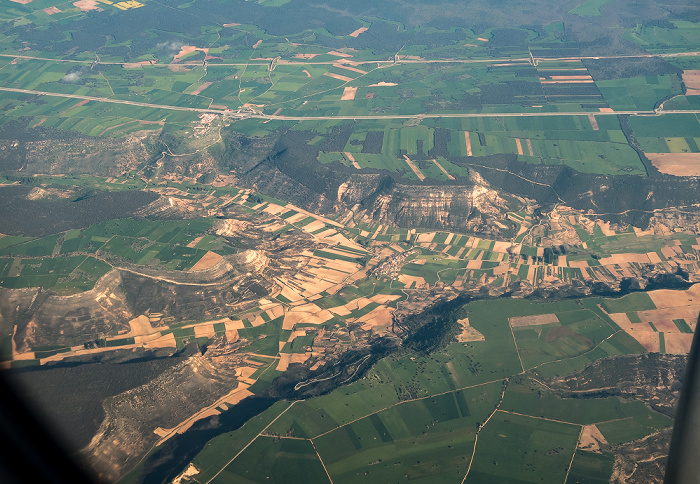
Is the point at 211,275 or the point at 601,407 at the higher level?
the point at 211,275

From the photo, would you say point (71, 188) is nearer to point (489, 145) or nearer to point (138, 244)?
point (138, 244)

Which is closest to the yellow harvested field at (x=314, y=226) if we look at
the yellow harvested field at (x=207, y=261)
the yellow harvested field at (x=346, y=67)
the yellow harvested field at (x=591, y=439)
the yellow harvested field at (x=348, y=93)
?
the yellow harvested field at (x=207, y=261)

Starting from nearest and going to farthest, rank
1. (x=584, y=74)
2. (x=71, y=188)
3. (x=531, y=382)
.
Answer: (x=531, y=382) → (x=71, y=188) → (x=584, y=74)

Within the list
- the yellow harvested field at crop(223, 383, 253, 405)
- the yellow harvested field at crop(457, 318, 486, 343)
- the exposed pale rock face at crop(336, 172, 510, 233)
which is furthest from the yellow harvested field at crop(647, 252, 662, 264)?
the yellow harvested field at crop(223, 383, 253, 405)

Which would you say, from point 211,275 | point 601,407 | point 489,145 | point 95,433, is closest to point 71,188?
point 211,275

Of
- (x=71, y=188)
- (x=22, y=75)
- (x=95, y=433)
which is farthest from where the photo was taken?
(x=22, y=75)

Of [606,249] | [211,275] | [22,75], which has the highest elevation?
[22,75]

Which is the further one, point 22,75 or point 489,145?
point 22,75
